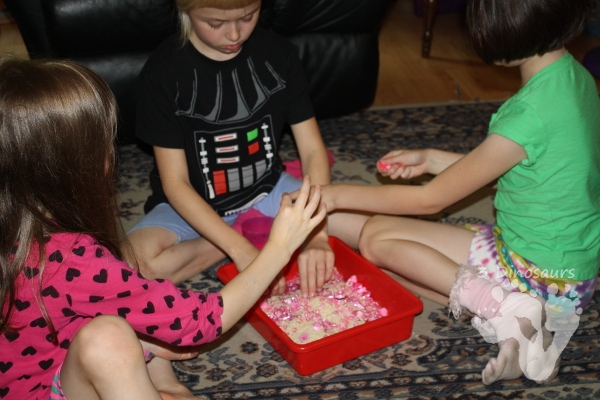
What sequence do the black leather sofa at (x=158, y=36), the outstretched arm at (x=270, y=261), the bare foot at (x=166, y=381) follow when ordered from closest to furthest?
1. the outstretched arm at (x=270, y=261)
2. the bare foot at (x=166, y=381)
3. the black leather sofa at (x=158, y=36)

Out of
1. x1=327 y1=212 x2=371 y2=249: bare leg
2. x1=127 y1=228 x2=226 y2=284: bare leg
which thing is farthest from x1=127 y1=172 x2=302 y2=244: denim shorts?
x1=327 y1=212 x2=371 y2=249: bare leg

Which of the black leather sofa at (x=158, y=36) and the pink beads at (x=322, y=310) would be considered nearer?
the pink beads at (x=322, y=310)

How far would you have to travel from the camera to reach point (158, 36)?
180 centimetres

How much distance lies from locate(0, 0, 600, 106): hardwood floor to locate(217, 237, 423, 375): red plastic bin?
3.74 ft

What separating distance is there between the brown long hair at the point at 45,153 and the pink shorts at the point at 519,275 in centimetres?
75

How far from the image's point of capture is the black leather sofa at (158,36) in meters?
1.73

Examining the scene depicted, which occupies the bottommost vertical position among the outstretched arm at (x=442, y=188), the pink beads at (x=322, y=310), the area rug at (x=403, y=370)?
the area rug at (x=403, y=370)

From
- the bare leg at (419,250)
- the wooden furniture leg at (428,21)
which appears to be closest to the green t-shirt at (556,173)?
the bare leg at (419,250)

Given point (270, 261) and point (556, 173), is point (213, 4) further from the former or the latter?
point (556, 173)

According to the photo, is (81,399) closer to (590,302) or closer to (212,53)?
(212,53)

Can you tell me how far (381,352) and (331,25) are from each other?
1.10 m

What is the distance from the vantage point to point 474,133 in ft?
6.79

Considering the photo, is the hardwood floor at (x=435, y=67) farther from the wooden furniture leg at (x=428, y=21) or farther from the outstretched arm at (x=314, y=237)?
the outstretched arm at (x=314, y=237)

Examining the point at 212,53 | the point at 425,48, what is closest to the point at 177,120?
the point at 212,53
